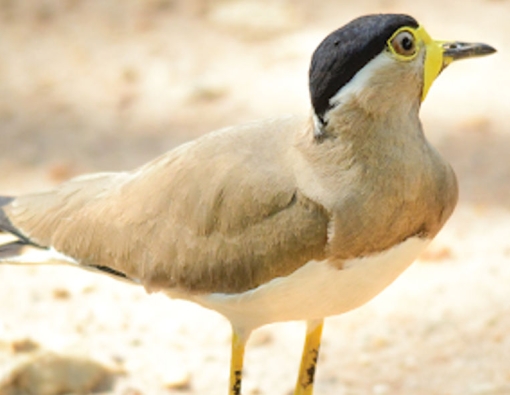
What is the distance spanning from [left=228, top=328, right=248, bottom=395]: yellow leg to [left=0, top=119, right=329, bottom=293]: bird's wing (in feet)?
0.61

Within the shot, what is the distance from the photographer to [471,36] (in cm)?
470

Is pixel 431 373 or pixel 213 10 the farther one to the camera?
pixel 213 10

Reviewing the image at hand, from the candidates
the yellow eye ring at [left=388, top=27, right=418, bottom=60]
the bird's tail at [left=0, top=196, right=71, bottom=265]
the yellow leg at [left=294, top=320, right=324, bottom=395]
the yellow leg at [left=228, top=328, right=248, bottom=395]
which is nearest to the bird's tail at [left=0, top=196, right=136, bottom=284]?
the bird's tail at [left=0, top=196, right=71, bottom=265]

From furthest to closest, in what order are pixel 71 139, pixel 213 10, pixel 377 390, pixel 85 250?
pixel 213 10 < pixel 71 139 < pixel 377 390 < pixel 85 250

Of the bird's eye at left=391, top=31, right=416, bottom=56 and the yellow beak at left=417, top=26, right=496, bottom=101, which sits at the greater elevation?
the bird's eye at left=391, top=31, right=416, bottom=56

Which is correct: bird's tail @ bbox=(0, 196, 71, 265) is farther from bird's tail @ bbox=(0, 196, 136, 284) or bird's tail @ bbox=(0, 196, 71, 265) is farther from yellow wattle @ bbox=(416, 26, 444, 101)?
yellow wattle @ bbox=(416, 26, 444, 101)

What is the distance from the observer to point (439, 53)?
2094mm

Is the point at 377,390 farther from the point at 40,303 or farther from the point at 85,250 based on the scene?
the point at 40,303

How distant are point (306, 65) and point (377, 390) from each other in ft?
7.44

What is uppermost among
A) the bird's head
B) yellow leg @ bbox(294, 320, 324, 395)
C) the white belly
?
the bird's head

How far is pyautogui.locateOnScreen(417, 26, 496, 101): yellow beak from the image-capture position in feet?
6.78

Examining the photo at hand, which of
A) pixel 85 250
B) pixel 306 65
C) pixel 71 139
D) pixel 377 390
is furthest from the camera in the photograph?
pixel 306 65

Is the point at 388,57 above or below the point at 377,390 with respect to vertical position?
above

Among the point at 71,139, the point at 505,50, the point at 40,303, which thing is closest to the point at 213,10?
the point at 71,139
